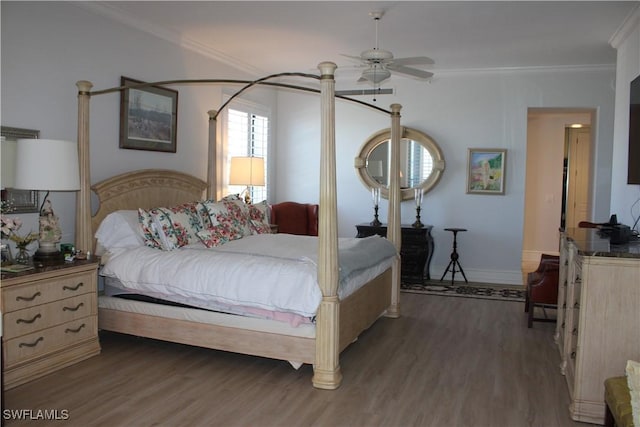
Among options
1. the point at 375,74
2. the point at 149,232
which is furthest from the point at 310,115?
the point at 149,232

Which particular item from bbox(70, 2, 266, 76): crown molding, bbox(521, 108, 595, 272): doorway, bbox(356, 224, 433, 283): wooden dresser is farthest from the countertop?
bbox(521, 108, 595, 272): doorway

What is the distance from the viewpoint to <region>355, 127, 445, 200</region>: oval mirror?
6.91m

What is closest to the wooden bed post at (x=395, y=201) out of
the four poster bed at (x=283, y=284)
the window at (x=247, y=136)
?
the four poster bed at (x=283, y=284)

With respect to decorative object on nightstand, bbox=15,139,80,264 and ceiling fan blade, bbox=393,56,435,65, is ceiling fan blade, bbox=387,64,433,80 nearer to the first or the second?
ceiling fan blade, bbox=393,56,435,65

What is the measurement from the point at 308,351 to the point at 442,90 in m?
4.57

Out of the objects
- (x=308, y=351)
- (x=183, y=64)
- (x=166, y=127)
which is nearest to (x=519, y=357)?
(x=308, y=351)

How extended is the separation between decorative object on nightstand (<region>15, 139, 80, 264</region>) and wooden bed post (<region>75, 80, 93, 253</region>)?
309 mm

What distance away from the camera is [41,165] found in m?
3.34

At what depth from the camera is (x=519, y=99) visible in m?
6.62

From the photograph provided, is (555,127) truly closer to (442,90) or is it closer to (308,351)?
(442,90)

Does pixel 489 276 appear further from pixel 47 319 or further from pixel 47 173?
pixel 47 173

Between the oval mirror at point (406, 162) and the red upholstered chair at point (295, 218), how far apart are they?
879 millimetres

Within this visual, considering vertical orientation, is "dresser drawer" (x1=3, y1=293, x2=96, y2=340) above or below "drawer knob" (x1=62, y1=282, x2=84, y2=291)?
below

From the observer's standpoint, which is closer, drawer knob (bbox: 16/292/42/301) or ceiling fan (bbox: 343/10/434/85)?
drawer knob (bbox: 16/292/42/301)
